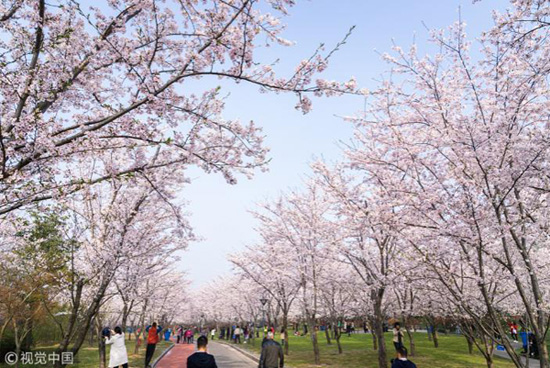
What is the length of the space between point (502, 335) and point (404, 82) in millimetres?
5469

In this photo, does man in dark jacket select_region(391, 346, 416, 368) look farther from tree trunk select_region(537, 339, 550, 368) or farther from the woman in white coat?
the woman in white coat

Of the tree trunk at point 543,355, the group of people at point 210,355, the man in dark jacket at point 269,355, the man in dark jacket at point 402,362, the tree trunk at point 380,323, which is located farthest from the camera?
the tree trunk at point 380,323

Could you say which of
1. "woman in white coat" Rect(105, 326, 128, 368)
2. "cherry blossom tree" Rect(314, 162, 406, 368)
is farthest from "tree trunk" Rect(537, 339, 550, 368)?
"woman in white coat" Rect(105, 326, 128, 368)

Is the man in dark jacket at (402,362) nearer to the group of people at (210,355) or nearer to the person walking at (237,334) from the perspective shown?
the group of people at (210,355)

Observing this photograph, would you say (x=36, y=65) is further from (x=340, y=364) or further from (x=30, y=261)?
(x=30, y=261)

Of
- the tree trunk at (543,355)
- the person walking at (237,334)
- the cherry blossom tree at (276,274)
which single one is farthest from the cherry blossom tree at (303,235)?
the person walking at (237,334)

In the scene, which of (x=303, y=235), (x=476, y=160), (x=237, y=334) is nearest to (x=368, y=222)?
(x=476, y=160)

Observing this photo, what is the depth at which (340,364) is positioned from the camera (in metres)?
17.6

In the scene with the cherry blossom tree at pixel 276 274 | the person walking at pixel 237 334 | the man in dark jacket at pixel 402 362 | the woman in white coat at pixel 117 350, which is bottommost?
the person walking at pixel 237 334

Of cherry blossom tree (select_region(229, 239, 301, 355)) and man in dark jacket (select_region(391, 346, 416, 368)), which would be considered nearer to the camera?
man in dark jacket (select_region(391, 346, 416, 368))

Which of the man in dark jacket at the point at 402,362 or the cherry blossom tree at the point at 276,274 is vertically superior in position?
the cherry blossom tree at the point at 276,274

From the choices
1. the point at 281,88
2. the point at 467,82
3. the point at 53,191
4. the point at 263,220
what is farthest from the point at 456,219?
the point at 263,220

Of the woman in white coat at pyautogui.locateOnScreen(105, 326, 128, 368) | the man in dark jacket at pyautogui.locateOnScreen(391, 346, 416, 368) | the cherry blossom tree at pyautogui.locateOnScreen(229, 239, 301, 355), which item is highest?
the cherry blossom tree at pyautogui.locateOnScreen(229, 239, 301, 355)

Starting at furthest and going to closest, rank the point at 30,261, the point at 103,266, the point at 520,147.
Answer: the point at 30,261, the point at 103,266, the point at 520,147
